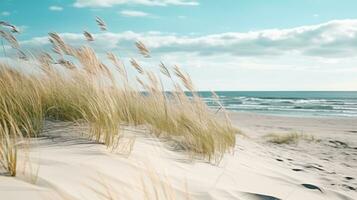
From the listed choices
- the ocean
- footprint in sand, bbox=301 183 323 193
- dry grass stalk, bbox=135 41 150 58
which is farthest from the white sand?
the ocean

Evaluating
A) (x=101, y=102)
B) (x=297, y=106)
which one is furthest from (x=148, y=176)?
(x=297, y=106)

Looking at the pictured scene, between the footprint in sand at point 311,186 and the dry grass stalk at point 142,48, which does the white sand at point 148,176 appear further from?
the dry grass stalk at point 142,48

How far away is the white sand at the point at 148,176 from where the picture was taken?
1.96 metres

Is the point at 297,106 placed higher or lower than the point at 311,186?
lower

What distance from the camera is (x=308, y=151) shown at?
6.66m

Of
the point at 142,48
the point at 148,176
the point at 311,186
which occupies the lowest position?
the point at 311,186

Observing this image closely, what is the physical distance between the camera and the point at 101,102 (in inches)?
136

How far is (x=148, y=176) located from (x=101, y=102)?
1.17m

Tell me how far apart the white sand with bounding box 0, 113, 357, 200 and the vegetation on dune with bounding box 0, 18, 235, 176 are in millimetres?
167

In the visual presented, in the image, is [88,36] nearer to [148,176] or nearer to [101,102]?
[101,102]

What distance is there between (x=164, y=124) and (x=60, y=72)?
4.63 feet

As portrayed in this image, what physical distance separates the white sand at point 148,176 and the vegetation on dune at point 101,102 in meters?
0.17

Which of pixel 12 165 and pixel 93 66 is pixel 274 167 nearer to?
pixel 93 66

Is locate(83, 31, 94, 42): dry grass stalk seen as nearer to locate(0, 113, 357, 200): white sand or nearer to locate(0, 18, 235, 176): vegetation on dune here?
locate(0, 18, 235, 176): vegetation on dune
